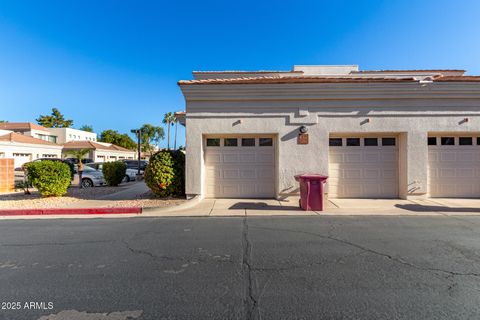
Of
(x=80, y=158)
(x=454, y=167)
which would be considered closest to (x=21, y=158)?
(x=80, y=158)

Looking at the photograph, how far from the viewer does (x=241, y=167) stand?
360 inches

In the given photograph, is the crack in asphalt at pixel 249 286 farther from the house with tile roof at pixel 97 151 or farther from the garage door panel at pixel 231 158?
the house with tile roof at pixel 97 151

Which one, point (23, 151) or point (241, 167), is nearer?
point (241, 167)

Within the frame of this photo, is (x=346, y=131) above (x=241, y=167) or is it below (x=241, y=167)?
above

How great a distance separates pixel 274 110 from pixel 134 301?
24.5 feet

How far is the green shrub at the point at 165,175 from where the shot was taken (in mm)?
8695

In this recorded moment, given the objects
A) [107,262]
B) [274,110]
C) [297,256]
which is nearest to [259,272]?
[297,256]

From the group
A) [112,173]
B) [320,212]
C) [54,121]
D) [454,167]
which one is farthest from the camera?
[54,121]

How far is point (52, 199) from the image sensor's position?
8898mm

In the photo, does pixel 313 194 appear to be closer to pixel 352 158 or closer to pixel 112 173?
pixel 352 158

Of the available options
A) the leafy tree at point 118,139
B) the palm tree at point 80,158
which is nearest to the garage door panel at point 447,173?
the palm tree at point 80,158

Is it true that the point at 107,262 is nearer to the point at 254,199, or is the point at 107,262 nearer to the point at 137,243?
the point at 137,243

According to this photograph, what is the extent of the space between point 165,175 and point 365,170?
25.1 feet

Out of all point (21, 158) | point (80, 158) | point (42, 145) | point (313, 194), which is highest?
point (42, 145)
